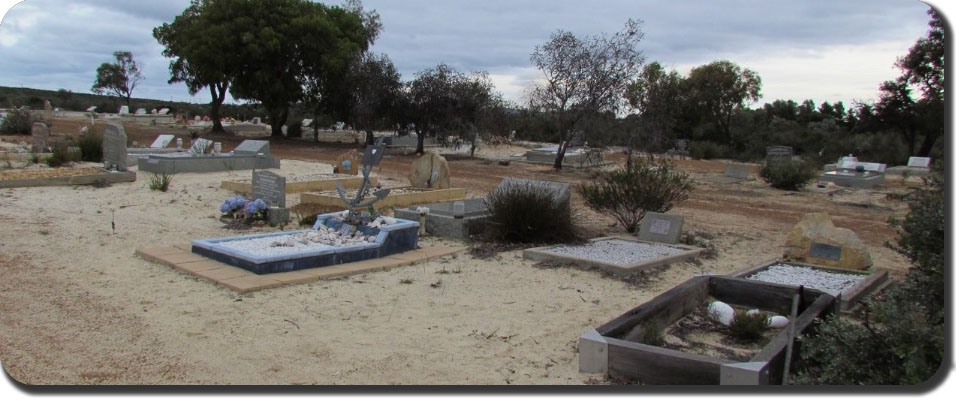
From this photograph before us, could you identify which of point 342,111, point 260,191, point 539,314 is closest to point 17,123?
point 342,111

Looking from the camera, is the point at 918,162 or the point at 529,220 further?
the point at 918,162

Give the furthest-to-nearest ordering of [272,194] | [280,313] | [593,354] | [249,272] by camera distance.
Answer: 1. [272,194]
2. [249,272]
3. [280,313]
4. [593,354]

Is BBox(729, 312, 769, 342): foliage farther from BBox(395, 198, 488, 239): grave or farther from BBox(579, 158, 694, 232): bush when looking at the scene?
BBox(579, 158, 694, 232): bush

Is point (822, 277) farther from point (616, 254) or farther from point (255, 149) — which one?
point (255, 149)

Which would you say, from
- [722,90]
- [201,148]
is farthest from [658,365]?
[722,90]

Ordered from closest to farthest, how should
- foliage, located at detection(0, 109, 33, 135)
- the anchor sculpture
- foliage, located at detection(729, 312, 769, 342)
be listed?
foliage, located at detection(729, 312, 769, 342) → the anchor sculpture → foliage, located at detection(0, 109, 33, 135)

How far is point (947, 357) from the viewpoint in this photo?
346cm

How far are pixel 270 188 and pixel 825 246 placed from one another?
6998 millimetres

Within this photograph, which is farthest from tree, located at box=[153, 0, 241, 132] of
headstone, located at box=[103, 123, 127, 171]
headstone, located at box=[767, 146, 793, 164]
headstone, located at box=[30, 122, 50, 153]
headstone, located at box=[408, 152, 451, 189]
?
headstone, located at box=[767, 146, 793, 164]

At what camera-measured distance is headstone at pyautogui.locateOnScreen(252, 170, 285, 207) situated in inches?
390

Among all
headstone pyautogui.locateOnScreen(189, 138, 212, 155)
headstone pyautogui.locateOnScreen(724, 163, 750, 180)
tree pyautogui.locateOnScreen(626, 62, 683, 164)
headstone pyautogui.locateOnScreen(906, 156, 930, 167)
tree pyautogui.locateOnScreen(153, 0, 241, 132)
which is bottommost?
headstone pyautogui.locateOnScreen(724, 163, 750, 180)

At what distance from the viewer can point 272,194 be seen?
1002cm

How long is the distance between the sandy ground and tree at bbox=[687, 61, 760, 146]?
32.5 m

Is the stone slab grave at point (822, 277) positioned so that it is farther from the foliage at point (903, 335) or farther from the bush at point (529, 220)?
the bush at point (529, 220)
